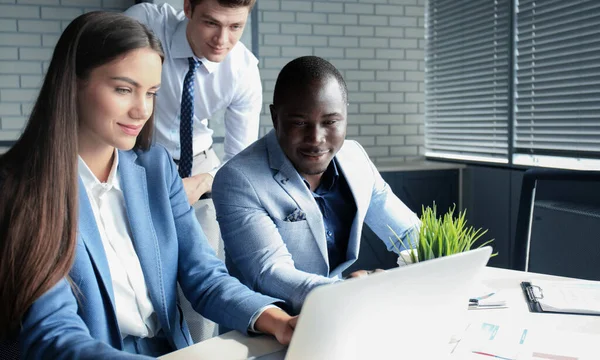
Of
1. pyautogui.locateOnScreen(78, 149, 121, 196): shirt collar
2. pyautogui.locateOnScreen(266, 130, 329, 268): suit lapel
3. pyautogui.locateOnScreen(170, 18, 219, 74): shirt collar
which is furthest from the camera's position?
pyautogui.locateOnScreen(170, 18, 219, 74): shirt collar

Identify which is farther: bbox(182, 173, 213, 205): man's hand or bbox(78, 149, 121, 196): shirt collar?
bbox(182, 173, 213, 205): man's hand

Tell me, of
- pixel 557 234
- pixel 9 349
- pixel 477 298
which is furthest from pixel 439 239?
pixel 557 234

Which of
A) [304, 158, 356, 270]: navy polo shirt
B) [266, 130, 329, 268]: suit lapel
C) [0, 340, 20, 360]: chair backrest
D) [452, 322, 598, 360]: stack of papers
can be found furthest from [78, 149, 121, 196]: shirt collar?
[452, 322, 598, 360]: stack of papers

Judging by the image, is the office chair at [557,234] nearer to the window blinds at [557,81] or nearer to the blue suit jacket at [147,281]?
the window blinds at [557,81]

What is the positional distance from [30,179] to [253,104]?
1.78 metres

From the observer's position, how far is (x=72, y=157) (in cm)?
128

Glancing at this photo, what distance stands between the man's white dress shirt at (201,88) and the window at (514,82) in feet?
6.19

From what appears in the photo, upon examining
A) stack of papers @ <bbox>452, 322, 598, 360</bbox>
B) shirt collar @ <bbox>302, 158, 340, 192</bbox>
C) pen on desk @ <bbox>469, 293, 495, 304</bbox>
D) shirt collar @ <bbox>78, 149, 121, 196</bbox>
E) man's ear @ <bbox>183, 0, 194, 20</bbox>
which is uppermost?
man's ear @ <bbox>183, 0, 194, 20</bbox>

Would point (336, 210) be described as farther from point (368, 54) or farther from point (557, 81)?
point (368, 54)

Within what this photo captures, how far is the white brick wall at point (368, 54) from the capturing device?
4.80 meters

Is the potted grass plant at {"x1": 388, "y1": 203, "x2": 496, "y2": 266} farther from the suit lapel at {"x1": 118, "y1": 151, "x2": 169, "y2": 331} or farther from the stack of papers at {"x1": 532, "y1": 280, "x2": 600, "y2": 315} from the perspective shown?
the suit lapel at {"x1": 118, "y1": 151, "x2": 169, "y2": 331}

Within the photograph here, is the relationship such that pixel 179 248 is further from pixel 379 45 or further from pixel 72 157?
pixel 379 45

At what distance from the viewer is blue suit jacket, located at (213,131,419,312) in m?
1.66

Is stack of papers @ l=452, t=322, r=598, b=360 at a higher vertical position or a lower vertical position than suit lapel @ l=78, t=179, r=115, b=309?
lower
